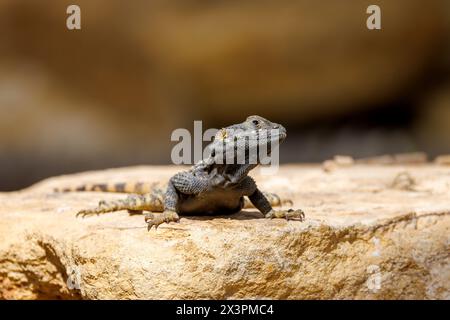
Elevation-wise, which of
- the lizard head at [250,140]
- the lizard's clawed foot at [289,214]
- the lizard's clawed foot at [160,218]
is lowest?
the lizard's clawed foot at [289,214]

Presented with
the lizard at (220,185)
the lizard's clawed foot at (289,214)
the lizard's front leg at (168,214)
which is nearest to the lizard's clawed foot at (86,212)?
the lizard at (220,185)

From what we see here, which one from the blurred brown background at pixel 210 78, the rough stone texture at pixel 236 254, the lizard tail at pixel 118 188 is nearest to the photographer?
the rough stone texture at pixel 236 254

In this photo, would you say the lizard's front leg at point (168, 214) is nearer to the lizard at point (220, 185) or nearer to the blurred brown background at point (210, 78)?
the lizard at point (220, 185)

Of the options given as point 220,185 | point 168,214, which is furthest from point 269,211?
point 168,214

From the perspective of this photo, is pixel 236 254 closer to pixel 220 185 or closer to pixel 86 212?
pixel 220 185

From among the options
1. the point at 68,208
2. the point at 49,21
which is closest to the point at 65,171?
the point at 49,21

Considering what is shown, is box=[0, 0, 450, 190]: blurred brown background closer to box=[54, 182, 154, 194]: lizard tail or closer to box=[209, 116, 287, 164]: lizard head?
box=[54, 182, 154, 194]: lizard tail

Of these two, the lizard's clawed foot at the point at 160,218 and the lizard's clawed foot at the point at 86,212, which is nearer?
the lizard's clawed foot at the point at 160,218
